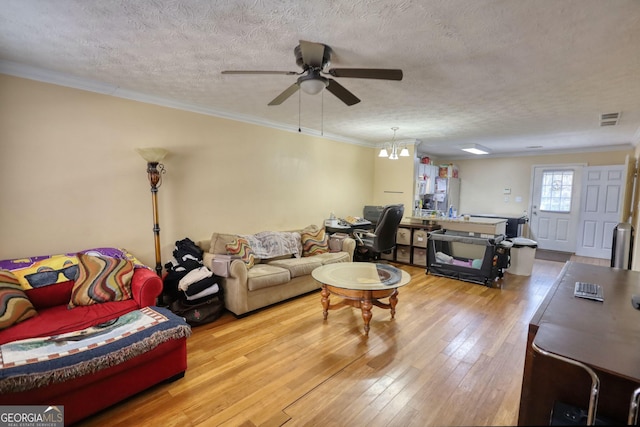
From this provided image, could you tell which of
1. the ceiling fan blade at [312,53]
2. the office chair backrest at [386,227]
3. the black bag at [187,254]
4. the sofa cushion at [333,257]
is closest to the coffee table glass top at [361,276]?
the sofa cushion at [333,257]

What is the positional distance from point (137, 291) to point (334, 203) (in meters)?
3.70

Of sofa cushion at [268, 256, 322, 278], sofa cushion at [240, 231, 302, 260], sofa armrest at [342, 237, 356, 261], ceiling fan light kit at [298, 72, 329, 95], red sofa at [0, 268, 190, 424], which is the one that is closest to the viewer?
red sofa at [0, 268, 190, 424]

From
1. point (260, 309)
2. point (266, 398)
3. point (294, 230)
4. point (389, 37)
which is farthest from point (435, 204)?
point (266, 398)

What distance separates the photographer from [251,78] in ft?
8.42

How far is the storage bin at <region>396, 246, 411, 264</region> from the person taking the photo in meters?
5.28

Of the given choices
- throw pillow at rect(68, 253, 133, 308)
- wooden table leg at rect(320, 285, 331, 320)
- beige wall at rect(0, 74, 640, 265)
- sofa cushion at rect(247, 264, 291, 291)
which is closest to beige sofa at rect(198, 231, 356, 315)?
sofa cushion at rect(247, 264, 291, 291)

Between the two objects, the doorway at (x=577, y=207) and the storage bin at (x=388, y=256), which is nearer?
the storage bin at (x=388, y=256)

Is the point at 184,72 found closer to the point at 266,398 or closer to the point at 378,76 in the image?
the point at 378,76

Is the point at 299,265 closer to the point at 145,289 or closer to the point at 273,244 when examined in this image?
the point at 273,244

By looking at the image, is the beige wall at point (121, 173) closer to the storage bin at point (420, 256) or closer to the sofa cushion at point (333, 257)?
the sofa cushion at point (333, 257)

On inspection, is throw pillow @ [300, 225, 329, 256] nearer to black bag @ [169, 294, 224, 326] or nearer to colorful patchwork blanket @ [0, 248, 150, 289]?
black bag @ [169, 294, 224, 326]

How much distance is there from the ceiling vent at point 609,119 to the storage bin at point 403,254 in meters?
3.15

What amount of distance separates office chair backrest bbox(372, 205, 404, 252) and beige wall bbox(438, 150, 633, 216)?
4441 mm

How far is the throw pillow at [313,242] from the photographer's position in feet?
→ 14.1
